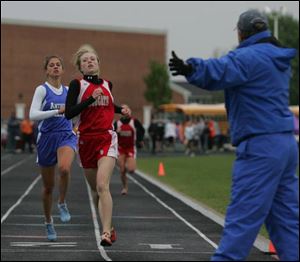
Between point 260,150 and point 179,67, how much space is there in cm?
82

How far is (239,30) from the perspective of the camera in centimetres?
677

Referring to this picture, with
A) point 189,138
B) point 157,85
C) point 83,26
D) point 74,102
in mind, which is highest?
point 83,26

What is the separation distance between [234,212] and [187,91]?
10152cm

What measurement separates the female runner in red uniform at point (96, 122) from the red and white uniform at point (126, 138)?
9604mm

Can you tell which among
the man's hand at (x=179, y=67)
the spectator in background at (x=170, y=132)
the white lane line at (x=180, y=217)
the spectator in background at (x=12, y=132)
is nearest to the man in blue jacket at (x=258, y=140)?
the man's hand at (x=179, y=67)

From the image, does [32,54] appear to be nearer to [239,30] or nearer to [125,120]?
[125,120]

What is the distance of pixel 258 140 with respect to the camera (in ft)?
21.4

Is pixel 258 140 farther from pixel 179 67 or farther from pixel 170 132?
pixel 170 132

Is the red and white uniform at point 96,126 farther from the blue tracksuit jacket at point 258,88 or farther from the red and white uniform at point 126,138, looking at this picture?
the red and white uniform at point 126,138

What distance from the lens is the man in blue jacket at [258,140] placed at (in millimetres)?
6430

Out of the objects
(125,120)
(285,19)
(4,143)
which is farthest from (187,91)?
(125,120)

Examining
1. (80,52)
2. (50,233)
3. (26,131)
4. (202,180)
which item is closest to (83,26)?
(26,131)

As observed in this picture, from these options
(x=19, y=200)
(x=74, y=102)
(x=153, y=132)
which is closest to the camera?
(x=74, y=102)

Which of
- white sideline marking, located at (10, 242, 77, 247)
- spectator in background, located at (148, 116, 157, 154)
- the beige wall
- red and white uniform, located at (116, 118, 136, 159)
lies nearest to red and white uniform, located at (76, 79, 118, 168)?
white sideline marking, located at (10, 242, 77, 247)
